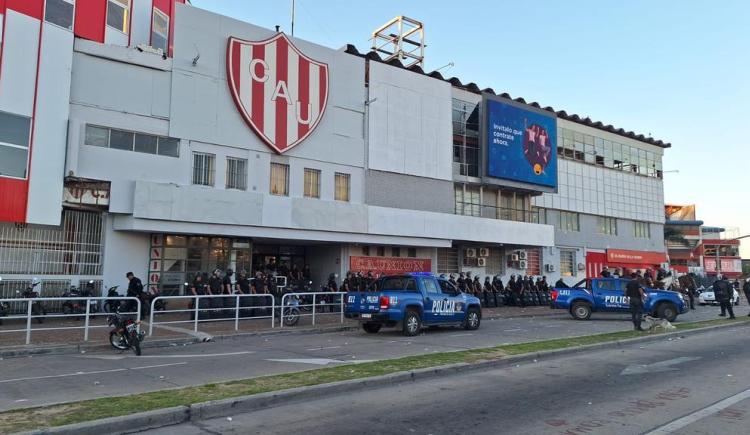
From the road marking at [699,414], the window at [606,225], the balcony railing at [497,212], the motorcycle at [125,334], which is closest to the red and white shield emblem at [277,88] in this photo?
the balcony railing at [497,212]

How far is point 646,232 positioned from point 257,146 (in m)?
35.0

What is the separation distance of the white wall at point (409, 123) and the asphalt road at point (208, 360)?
39.3ft

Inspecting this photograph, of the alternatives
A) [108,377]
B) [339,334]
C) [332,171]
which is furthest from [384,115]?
[108,377]

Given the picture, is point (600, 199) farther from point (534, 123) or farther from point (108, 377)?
point (108, 377)

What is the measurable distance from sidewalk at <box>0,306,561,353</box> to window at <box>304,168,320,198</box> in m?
6.10

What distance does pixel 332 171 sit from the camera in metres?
25.7

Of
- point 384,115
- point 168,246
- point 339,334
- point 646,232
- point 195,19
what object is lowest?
point 339,334

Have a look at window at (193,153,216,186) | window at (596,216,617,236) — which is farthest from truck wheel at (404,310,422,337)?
window at (596,216,617,236)

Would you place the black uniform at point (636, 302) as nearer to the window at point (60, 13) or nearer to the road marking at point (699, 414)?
the road marking at point (699, 414)

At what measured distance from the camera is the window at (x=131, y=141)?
64.5ft

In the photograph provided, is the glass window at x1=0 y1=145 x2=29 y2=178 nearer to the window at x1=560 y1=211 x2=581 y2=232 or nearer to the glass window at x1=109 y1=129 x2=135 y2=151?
the glass window at x1=109 y1=129 x2=135 y2=151

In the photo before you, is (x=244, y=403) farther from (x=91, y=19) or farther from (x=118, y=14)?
(x=118, y=14)

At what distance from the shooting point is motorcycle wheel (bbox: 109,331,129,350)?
1294 cm

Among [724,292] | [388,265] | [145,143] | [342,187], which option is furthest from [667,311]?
[145,143]
